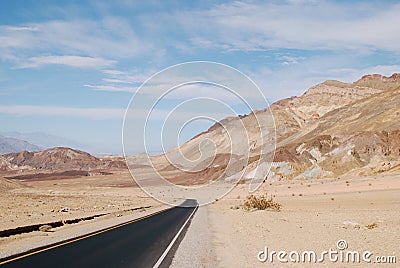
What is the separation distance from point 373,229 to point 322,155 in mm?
63998

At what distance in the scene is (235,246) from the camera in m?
16.4

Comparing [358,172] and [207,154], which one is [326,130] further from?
[207,154]

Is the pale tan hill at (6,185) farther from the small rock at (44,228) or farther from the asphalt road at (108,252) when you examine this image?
the asphalt road at (108,252)

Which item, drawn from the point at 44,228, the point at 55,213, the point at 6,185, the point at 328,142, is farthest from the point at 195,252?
the point at 6,185

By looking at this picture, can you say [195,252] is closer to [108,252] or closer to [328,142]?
[108,252]

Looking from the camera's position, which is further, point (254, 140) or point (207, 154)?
point (207, 154)

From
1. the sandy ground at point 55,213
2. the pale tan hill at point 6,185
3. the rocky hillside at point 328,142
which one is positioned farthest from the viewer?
the pale tan hill at point 6,185

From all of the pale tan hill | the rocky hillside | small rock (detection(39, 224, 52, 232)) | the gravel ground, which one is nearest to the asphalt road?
the gravel ground

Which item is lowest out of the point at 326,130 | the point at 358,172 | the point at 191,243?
the point at 191,243

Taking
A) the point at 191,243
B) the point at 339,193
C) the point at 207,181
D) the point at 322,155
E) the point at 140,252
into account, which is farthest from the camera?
the point at 207,181

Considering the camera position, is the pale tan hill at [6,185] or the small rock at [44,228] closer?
the small rock at [44,228]

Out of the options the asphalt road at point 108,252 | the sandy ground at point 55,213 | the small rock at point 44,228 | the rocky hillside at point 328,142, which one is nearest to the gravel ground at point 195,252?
the asphalt road at point 108,252

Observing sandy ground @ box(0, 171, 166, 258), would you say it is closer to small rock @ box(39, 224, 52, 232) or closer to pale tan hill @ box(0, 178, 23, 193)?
pale tan hill @ box(0, 178, 23, 193)

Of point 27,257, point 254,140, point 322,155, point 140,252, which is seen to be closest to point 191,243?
point 140,252
